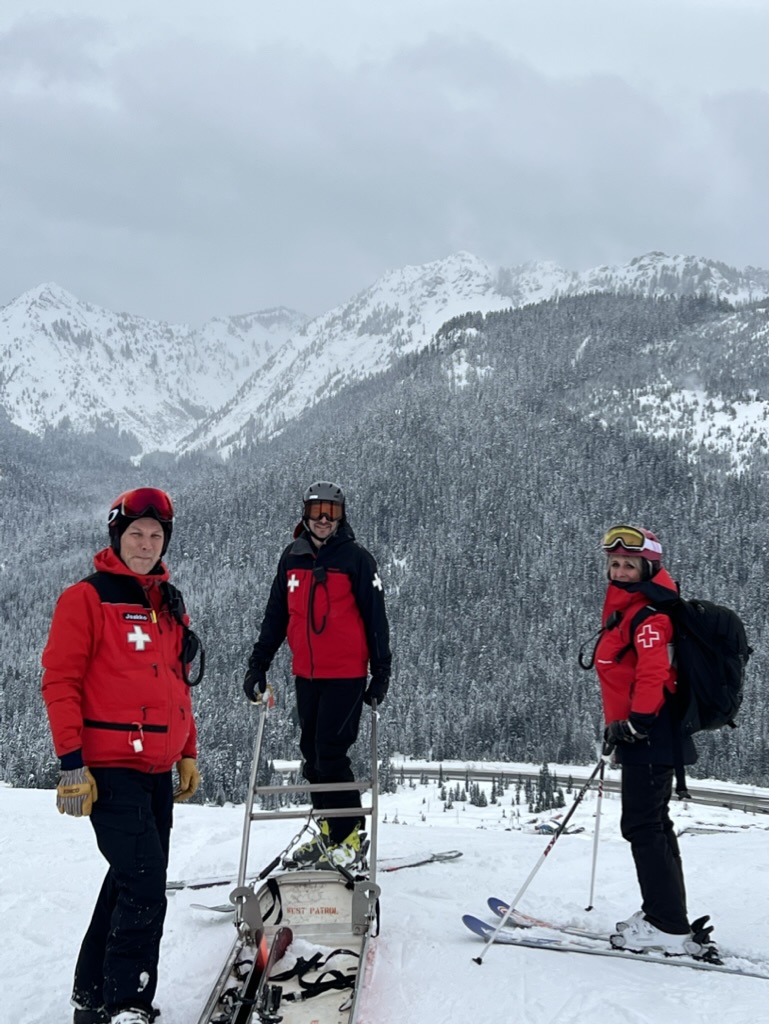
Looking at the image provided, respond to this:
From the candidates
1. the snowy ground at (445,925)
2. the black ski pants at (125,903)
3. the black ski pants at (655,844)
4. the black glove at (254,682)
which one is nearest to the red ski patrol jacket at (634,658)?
the black ski pants at (655,844)

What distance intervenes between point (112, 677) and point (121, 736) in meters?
0.30

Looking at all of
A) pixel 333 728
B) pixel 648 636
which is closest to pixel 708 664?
pixel 648 636

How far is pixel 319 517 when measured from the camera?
6168mm

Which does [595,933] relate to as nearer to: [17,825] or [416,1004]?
[416,1004]

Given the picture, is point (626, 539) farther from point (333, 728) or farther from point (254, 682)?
point (254, 682)

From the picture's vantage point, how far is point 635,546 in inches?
213

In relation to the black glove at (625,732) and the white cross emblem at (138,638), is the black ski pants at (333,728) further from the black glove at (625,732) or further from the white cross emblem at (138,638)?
the white cross emblem at (138,638)

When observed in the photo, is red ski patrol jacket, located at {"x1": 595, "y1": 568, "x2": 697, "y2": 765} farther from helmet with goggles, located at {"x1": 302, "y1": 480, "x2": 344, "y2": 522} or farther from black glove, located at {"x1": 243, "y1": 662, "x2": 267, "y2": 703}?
black glove, located at {"x1": 243, "y1": 662, "x2": 267, "y2": 703}

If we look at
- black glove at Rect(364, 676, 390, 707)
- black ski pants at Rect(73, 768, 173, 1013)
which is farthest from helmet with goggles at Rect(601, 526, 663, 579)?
black ski pants at Rect(73, 768, 173, 1013)

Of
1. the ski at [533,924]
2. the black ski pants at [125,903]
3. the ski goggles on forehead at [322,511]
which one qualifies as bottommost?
the ski at [533,924]

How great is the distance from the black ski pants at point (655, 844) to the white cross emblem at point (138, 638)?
3.36 metres

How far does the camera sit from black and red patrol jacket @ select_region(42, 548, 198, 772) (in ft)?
12.5

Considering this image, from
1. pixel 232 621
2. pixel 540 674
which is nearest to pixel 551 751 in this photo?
pixel 540 674

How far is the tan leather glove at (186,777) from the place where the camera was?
4457 mm
